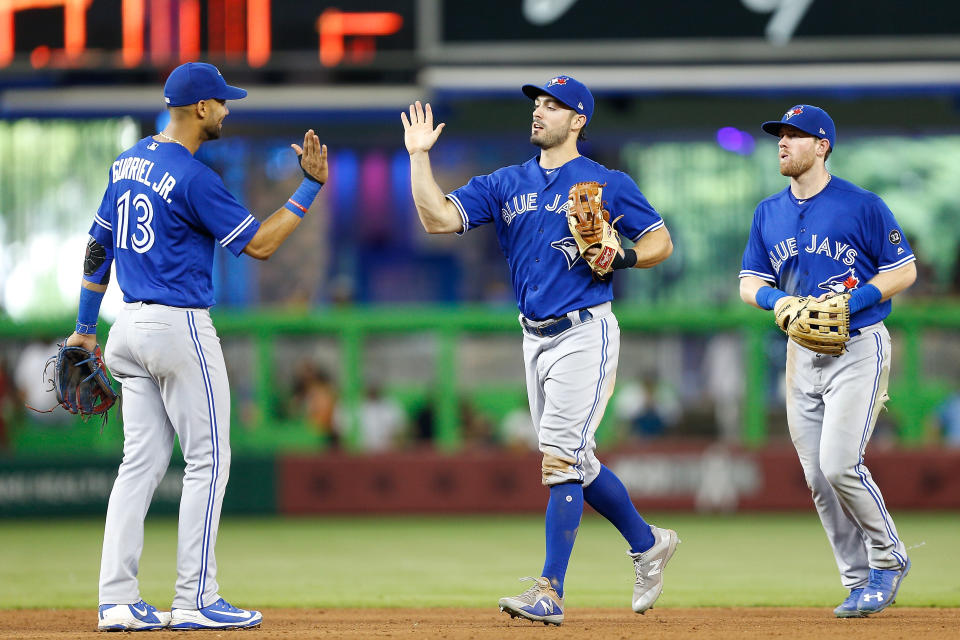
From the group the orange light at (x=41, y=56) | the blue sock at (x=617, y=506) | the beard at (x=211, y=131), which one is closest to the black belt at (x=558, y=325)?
the blue sock at (x=617, y=506)

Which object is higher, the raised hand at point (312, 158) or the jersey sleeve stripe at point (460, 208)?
the raised hand at point (312, 158)

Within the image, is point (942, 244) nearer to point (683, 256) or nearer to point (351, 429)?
point (683, 256)

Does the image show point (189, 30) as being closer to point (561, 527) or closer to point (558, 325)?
point (558, 325)

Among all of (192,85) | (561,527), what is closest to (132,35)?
(192,85)

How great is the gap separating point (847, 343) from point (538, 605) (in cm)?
185

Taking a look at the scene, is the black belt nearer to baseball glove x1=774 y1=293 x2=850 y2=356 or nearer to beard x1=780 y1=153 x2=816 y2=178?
baseball glove x1=774 y1=293 x2=850 y2=356

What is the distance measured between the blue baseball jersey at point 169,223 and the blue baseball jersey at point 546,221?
3.32ft

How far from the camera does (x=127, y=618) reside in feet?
17.7

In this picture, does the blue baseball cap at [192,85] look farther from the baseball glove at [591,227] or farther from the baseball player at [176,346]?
the baseball glove at [591,227]

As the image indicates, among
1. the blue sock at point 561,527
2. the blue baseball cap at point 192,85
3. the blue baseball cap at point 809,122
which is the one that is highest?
the blue baseball cap at point 192,85

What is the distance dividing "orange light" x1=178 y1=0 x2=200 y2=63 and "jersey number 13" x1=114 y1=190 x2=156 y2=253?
5.90 m

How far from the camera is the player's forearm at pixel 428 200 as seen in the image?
570 cm

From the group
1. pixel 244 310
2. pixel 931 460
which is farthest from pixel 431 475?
pixel 931 460

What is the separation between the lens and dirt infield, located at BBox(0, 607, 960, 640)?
5207mm
